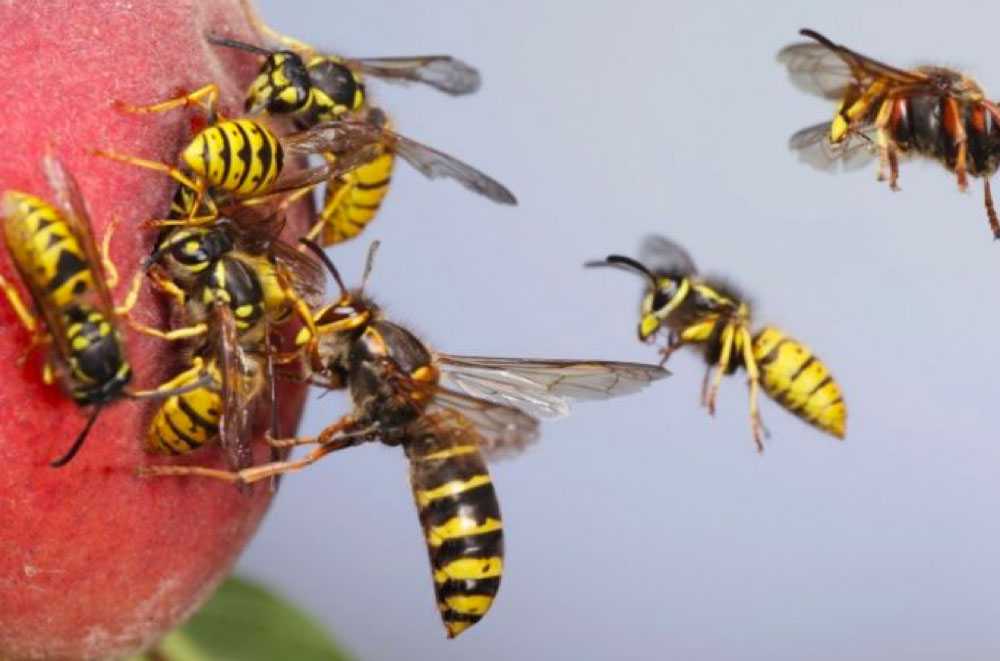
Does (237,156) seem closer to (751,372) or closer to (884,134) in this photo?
(884,134)

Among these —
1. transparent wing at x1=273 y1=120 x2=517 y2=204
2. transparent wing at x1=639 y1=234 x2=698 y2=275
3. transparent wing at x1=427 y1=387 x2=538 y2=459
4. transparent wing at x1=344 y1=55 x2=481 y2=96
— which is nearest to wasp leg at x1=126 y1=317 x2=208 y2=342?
transparent wing at x1=273 y1=120 x2=517 y2=204

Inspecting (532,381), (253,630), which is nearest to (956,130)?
(532,381)

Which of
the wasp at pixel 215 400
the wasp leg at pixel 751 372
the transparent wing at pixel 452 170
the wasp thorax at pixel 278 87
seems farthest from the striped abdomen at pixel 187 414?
the wasp leg at pixel 751 372

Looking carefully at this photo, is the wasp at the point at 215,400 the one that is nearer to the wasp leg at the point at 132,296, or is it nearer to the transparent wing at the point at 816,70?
the wasp leg at the point at 132,296

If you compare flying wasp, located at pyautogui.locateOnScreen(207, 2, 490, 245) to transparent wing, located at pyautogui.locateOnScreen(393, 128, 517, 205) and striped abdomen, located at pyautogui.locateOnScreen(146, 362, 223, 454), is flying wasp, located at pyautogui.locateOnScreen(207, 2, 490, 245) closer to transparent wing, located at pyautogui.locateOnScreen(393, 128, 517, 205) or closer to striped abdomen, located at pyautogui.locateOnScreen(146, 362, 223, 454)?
transparent wing, located at pyautogui.locateOnScreen(393, 128, 517, 205)

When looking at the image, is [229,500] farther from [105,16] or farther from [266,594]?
[266,594]

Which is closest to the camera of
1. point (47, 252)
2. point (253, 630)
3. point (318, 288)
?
point (47, 252)
